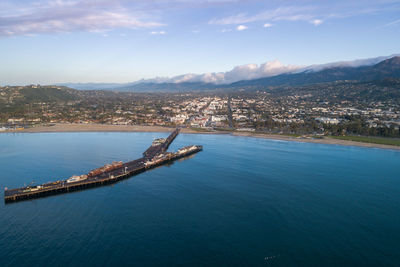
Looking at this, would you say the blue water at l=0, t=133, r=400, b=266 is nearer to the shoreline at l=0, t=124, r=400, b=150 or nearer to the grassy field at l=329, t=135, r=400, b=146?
the shoreline at l=0, t=124, r=400, b=150

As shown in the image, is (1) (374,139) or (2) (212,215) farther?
(1) (374,139)

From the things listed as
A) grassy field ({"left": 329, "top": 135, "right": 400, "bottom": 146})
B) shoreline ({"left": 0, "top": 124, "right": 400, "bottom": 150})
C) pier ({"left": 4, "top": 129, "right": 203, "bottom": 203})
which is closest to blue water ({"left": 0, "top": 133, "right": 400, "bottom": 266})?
pier ({"left": 4, "top": 129, "right": 203, "bottom": 203})

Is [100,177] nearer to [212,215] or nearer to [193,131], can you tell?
[212,215]

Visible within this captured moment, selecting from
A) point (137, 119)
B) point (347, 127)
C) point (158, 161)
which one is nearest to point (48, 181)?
point (158, 161)

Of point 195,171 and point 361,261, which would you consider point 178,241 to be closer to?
point 361,261

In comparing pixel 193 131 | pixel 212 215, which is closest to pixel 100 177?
pixel 212 215

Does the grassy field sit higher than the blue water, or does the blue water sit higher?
the blue water

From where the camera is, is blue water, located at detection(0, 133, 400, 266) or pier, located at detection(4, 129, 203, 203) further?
pier, located at detection(4, 129, 203, 203)

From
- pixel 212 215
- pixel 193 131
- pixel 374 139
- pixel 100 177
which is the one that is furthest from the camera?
pixel 193 131
